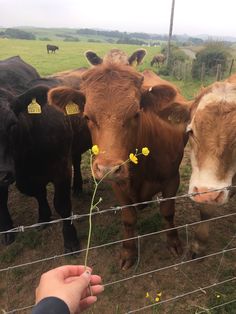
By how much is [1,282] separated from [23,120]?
185cm

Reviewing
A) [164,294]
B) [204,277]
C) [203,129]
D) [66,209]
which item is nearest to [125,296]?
[164,294]

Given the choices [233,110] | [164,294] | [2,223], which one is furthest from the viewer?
[2,223]

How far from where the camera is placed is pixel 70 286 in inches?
57.5

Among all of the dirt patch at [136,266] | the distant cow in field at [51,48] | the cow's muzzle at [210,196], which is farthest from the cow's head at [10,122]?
the distant cow in field at [51,48]

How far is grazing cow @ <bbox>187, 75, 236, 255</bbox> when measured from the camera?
108 inches

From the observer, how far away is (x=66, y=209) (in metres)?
4.46

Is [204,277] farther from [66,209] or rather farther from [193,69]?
[193,69]

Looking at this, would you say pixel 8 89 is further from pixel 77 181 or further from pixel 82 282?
pixel 82 282

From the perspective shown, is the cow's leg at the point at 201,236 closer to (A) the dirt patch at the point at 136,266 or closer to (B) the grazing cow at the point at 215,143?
(A) the dirt patch at the point at 136,266

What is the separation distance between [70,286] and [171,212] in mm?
2711

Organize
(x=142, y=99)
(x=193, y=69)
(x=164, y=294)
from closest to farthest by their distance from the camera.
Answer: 1. (x=142, y=99)
2. (x=164, y=294)
3. (x=193, y=69)

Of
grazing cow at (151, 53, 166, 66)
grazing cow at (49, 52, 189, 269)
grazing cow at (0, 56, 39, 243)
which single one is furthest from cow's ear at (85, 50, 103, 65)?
grazing cow at (151, 53, 166, 66)

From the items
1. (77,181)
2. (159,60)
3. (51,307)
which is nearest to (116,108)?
(51,307)

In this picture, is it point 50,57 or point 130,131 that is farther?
point 50,57
